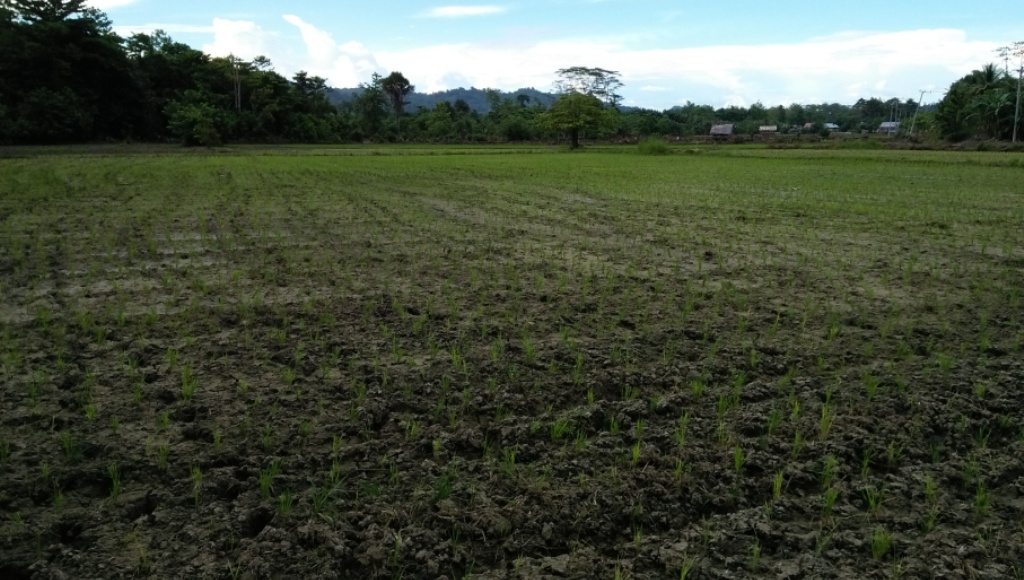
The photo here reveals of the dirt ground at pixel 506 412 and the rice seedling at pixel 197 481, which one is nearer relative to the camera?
the dirt ground at pixel 506 412

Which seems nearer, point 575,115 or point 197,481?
point 197,481

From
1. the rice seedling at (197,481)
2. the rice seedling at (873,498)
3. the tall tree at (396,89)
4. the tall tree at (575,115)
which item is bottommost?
the rice seedling at (197,481)

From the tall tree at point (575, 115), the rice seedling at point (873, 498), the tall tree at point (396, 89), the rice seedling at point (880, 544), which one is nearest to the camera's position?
the rice seedling at point (880, 544)

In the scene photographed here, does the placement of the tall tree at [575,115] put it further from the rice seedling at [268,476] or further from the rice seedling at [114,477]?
the rice seedling at [114,477]

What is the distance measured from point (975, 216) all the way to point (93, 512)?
13.7 m

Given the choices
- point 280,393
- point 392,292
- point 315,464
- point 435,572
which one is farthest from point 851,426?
point 392,292

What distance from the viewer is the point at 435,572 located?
2.37 metres

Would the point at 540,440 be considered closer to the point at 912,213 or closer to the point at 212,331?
the point at 212,331

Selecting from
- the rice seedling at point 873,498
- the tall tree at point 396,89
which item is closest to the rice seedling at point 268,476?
the rice seedling at point 873,498

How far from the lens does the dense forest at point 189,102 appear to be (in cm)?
3791

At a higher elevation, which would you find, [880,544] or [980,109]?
[980,109]

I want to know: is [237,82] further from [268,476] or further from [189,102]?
[268,476]

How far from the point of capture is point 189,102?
4484 centimetres

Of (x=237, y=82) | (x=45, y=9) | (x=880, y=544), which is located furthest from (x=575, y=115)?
(x=880, y=544)
